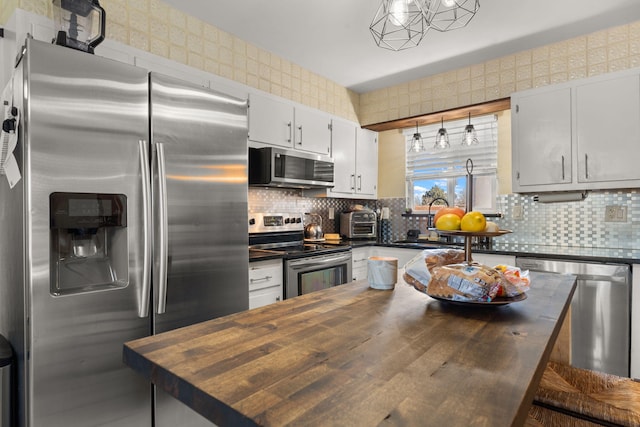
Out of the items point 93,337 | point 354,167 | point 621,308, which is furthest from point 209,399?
point 354,167

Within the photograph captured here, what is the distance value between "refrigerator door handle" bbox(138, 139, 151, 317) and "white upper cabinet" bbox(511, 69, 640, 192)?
2.87 metres

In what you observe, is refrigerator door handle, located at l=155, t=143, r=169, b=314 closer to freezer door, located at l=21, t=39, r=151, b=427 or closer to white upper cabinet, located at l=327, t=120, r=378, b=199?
freezer door, located at l=21, t=39, r=151, b=427

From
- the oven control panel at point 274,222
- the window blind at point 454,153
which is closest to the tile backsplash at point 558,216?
the oven control panel at point 274,222

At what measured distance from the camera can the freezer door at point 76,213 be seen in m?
1.31

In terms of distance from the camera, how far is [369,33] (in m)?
2.72

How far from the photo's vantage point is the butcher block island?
548 mm

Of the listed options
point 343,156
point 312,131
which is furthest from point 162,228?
point 343,156

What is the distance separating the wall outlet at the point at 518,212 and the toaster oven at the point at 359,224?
54.1 inches

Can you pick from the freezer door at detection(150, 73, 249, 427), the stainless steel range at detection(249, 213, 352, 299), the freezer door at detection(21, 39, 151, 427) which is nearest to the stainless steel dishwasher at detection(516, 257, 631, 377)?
the stainless steel range at detection(249, 213, 352, 299)

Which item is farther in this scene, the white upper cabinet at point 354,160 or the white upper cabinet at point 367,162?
the white upper cabinet at point 367,162

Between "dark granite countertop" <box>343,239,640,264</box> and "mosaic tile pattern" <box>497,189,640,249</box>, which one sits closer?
"dark granite countertop" <box>343,239,640,264</box>

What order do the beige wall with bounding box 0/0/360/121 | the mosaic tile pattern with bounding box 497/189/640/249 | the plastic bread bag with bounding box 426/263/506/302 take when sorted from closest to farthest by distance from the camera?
the plastic bread bag with bounding box 426/263/506/302
the beige wall with bounding box 0/0/360/121
the mosaic tile pattern with bounding box 497/189/640/249

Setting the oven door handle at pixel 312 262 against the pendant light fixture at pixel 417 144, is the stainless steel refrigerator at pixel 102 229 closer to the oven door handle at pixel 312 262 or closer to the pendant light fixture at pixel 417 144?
the oven door handle at pixel 312 262

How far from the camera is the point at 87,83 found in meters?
1.44
